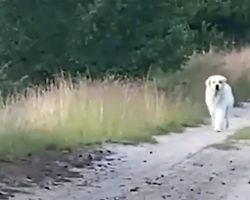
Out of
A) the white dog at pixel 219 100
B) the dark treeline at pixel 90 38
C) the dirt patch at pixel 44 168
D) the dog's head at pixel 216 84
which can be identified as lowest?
the dirt patch at pixel 44 168

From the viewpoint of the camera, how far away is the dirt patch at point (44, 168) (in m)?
10.5

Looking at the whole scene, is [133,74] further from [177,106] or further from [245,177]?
[245,177]

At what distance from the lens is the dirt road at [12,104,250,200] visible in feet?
33.0

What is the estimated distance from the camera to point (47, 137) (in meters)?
13.8

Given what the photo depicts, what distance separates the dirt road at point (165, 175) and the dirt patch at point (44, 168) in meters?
0.16

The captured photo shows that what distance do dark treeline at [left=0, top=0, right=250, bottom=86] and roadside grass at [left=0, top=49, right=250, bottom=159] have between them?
77 cm

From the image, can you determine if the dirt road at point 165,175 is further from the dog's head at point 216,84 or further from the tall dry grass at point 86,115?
the dog's head at point 216,84

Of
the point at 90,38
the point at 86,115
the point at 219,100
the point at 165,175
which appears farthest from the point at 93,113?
the point at 90,38

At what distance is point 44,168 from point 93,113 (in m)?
4.90

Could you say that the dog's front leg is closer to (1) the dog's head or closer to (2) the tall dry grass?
(1) the dog's head

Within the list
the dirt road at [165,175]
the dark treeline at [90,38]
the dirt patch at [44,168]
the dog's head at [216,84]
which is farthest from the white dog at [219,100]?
the dirt patch at [44,168]

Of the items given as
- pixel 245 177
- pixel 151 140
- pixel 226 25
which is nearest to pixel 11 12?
pixel 151 140

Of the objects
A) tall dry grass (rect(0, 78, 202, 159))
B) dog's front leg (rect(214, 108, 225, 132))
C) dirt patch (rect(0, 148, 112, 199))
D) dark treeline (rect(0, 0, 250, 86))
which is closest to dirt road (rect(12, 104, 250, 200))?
dirt patch (rect(0, 148, 112, 199))

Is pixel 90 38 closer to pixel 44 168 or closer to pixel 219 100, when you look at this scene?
pixel 219 100
